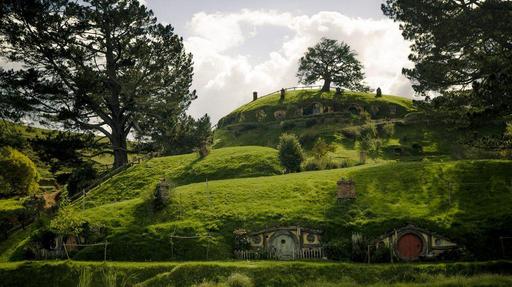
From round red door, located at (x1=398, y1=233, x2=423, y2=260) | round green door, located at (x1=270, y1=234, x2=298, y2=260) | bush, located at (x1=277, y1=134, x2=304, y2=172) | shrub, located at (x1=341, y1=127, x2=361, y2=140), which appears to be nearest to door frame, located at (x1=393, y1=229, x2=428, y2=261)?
round red door, located at (x1=398, y1=233, x2=423, y2=260)

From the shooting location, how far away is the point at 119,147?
192ft

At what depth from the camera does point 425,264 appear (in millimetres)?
29031

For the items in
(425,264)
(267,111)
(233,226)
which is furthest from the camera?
(267,111)

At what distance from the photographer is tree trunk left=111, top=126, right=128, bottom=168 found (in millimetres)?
58562

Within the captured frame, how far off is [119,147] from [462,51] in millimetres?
Answer: 40354

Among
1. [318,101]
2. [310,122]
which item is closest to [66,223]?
[310,122]

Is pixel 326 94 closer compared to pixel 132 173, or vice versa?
pixel 132 173

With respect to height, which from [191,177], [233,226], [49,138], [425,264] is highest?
[49,138]

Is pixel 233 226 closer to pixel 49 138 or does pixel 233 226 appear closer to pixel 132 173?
pixel 132 173

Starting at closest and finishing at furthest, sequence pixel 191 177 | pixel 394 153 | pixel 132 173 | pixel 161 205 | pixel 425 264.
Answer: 1. pixel 425 264
2. pixel 161 205
3. pixel 191 177
4. pixel 132 173
5. pixel 394 153

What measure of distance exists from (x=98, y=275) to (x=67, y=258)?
5.11m

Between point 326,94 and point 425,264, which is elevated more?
point 326,94

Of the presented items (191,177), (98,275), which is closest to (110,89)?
(191,177)

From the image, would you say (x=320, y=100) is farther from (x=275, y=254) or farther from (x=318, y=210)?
(x=275, y=254)
